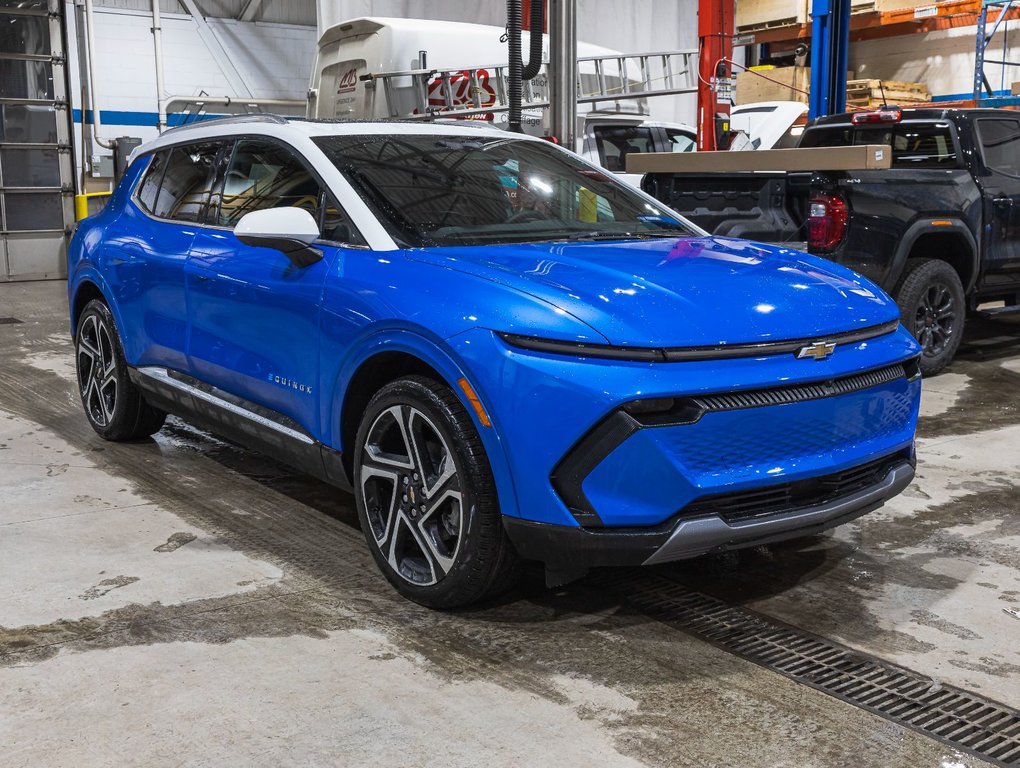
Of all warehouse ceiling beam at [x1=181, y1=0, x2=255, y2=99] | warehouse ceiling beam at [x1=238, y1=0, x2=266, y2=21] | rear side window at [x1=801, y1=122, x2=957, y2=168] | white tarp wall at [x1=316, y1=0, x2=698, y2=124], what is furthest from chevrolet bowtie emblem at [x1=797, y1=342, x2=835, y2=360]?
warehouse ceiling beam at [x1=238, y1=0, x2=266, y2=21]

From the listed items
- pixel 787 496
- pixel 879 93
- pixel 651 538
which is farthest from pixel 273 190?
pixel 879 93

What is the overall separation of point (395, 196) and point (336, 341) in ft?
1.99

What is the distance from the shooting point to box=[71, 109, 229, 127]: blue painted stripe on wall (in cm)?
1697

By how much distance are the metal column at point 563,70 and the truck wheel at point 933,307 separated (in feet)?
7.94

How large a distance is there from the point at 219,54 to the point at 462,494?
17255mm

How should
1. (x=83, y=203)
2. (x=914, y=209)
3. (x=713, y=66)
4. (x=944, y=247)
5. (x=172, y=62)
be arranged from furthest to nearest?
(x=172, y=62)
(x=83, y=203)
(x=713, y=66)
(x=944, y=247)
(x=914, y=209)

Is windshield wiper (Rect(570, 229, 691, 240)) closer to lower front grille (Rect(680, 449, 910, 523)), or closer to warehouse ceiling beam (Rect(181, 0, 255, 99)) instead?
lower front grille (Rect(680, 449, 910, 523))

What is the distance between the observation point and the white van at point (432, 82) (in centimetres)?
1061

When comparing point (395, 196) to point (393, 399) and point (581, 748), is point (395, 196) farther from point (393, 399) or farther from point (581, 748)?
point (581, 748)

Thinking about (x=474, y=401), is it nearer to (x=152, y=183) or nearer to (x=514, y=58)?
(x=152, y=183)

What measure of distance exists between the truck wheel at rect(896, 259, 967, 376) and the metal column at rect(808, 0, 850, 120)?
3.41m

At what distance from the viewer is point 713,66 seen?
11156 millimetres

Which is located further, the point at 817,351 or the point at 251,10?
the point at 251,10

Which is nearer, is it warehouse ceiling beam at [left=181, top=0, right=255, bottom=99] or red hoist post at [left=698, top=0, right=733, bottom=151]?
red hoist post at [left=698, top=0, right=733, bottom=151]
